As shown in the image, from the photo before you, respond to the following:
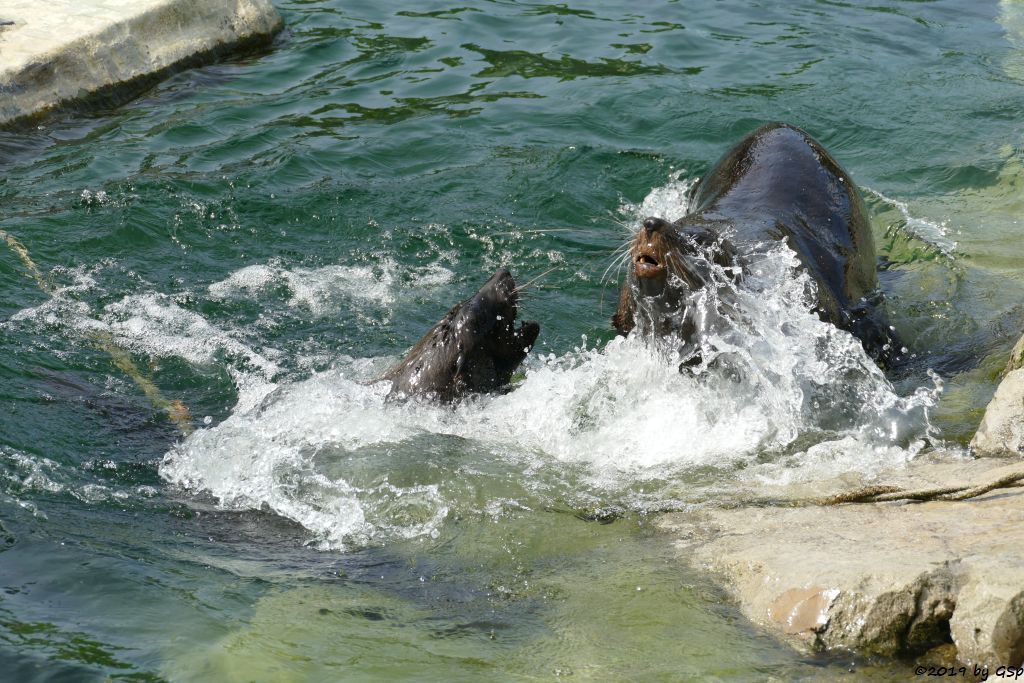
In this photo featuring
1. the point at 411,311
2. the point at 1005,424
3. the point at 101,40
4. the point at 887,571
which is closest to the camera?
the point at 887,571

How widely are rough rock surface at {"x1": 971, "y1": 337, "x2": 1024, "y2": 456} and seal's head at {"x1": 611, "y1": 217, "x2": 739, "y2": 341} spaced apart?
1.51 metres

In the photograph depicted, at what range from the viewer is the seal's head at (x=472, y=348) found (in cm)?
590

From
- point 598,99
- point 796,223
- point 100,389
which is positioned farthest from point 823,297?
point 598,99

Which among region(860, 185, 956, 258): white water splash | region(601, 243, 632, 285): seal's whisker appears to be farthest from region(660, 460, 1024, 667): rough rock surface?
region(860, 185, 956, 258): white water splash

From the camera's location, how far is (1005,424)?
4449 mm

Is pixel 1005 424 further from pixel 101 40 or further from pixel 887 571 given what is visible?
pixel 101 40

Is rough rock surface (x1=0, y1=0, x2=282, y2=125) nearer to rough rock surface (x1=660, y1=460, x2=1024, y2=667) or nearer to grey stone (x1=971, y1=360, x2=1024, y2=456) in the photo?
rough rock surface (x1=660, y1=460, x2=1024, y2=667)

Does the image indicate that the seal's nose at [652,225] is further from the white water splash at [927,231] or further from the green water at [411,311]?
the white water splash at [927,231]

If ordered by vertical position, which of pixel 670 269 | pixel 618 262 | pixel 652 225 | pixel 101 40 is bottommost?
pixel 618 262

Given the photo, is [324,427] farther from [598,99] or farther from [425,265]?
[598,99]

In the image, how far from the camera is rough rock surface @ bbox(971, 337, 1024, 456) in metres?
4.40

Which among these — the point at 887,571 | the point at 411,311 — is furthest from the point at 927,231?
the point at 887,571

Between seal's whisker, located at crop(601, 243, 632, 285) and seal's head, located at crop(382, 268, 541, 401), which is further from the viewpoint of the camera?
seal's head, located at crop(382, 268, 541, 401)

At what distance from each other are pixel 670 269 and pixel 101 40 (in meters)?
6.91
